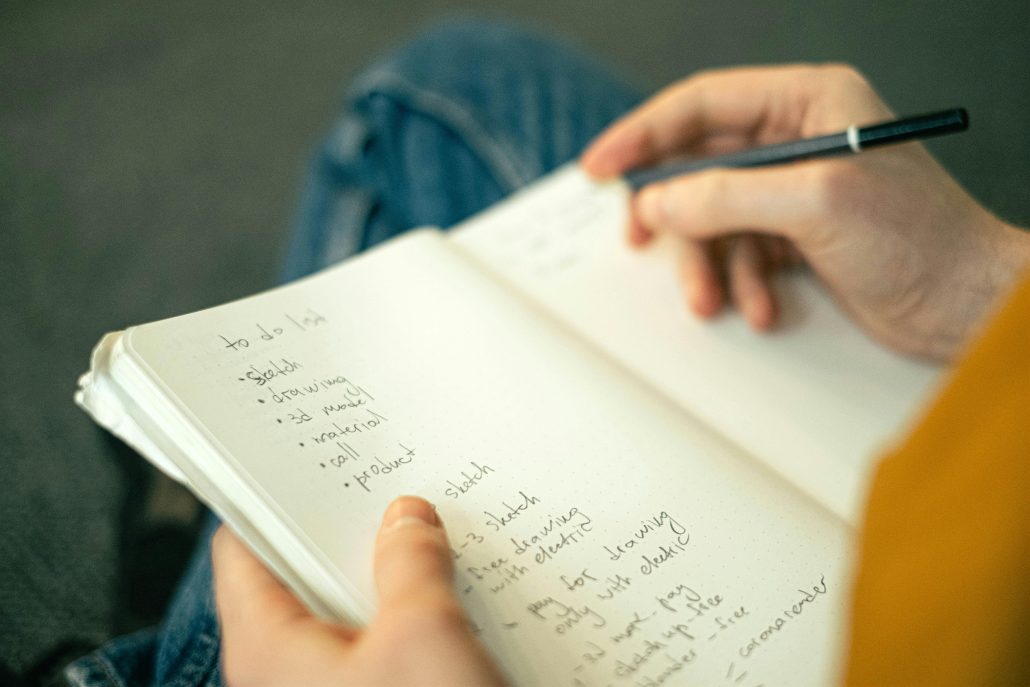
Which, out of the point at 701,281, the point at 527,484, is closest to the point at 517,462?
the point at 527,484

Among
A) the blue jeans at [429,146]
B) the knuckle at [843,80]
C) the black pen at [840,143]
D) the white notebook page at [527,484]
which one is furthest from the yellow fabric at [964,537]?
the blue jeans at [429,146]

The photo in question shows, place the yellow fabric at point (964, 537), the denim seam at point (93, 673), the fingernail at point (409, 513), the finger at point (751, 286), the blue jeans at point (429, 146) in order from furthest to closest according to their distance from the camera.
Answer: the blue jeans at point (429, 146) → the finger at point (751, 286) → the denim seam at point (93, 673) → the fingernail at point (409, 513) → the yellow fabric at point (964, 537)

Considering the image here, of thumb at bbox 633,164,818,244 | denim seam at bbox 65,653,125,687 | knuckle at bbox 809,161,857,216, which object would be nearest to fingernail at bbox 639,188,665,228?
thumb at bbox 633,164,818,244

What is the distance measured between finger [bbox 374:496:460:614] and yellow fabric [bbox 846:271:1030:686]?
5.5 inches

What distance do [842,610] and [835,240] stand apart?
0.24 metres

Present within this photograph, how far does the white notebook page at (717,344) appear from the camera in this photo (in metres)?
0.44

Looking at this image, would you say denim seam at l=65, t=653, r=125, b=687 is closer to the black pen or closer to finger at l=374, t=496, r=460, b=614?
finger at l=374, t=496, r=460, b=614

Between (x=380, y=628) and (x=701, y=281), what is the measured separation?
35 centimetres

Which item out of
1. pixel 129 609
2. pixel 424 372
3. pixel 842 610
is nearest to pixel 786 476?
pixel 842 610

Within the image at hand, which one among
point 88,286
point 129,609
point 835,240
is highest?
point 835,240

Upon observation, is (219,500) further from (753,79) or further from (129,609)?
(753,79)

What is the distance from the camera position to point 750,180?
1.55 ft

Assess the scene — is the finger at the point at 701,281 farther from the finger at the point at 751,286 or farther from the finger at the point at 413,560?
the finger at the point at 413,560

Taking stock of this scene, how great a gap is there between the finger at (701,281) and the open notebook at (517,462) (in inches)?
2.7
